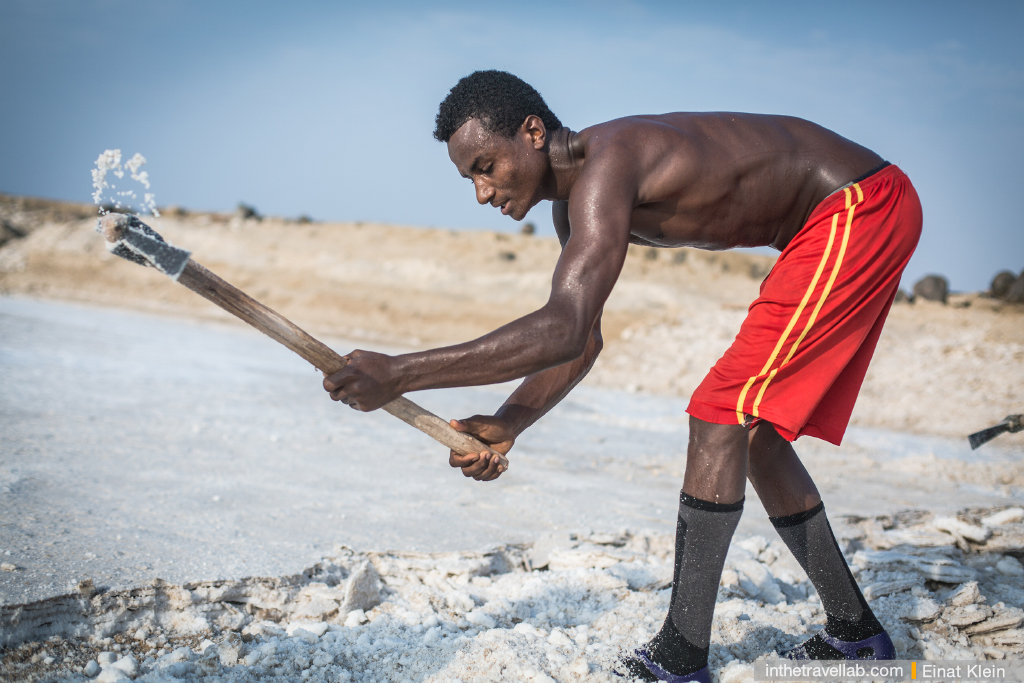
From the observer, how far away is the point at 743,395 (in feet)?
6.28

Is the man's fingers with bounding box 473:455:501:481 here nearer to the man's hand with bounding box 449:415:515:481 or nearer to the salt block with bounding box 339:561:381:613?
the man's hand with bounding box 449:415:515:481

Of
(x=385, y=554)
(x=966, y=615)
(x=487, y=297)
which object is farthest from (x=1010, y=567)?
(x=487, y=297)

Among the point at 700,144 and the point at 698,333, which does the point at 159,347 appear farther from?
the point at 700,144

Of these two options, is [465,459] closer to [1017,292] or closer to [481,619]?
[481,619]

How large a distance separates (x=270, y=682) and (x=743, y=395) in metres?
1.46

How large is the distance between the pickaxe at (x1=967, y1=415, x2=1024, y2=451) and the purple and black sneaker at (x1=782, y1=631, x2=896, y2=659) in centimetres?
119

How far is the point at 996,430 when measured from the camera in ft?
10.2

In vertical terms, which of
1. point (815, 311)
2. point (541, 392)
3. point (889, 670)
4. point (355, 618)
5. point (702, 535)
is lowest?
point (889, 670)

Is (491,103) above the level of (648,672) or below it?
above

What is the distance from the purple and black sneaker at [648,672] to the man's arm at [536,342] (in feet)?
3.04

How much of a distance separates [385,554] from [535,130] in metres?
1.74

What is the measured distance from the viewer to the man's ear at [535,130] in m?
2.04

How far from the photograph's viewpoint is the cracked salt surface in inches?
85.0

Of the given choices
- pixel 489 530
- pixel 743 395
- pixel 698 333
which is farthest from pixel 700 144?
pixel 698 333
